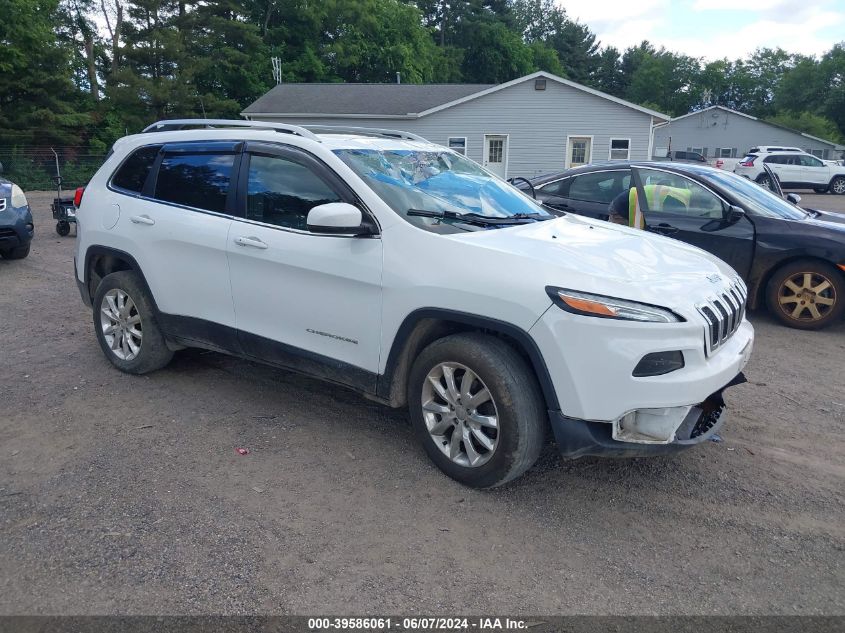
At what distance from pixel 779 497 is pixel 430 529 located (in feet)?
6.12

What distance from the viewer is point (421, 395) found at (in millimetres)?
3686

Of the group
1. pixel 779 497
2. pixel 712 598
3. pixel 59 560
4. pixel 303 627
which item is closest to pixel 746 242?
pixel 779 497

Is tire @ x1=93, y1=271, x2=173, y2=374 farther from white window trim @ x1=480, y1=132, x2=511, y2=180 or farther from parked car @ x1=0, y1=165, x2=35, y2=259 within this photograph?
white window trim @ x1=480, y1=132, x2=511, y2=180

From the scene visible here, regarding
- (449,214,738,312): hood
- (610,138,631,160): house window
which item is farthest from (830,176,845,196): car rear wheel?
(449,214,738,312): hood

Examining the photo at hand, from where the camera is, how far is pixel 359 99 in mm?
29141

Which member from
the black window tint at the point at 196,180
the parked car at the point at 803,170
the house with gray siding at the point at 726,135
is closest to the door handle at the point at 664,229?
the black window tint at the point at 196,180

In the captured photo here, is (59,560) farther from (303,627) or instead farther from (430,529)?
(430,529)

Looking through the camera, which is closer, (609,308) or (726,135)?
(609,308)

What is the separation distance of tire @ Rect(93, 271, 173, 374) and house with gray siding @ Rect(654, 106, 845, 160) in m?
45.5

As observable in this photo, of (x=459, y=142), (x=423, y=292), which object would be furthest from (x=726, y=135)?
(x=423, y=292)

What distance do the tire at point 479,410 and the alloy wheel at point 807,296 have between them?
462 cm

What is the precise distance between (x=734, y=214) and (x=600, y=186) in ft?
5.25

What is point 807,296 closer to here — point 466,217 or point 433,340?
point 466,217

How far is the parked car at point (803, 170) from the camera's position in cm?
2927
